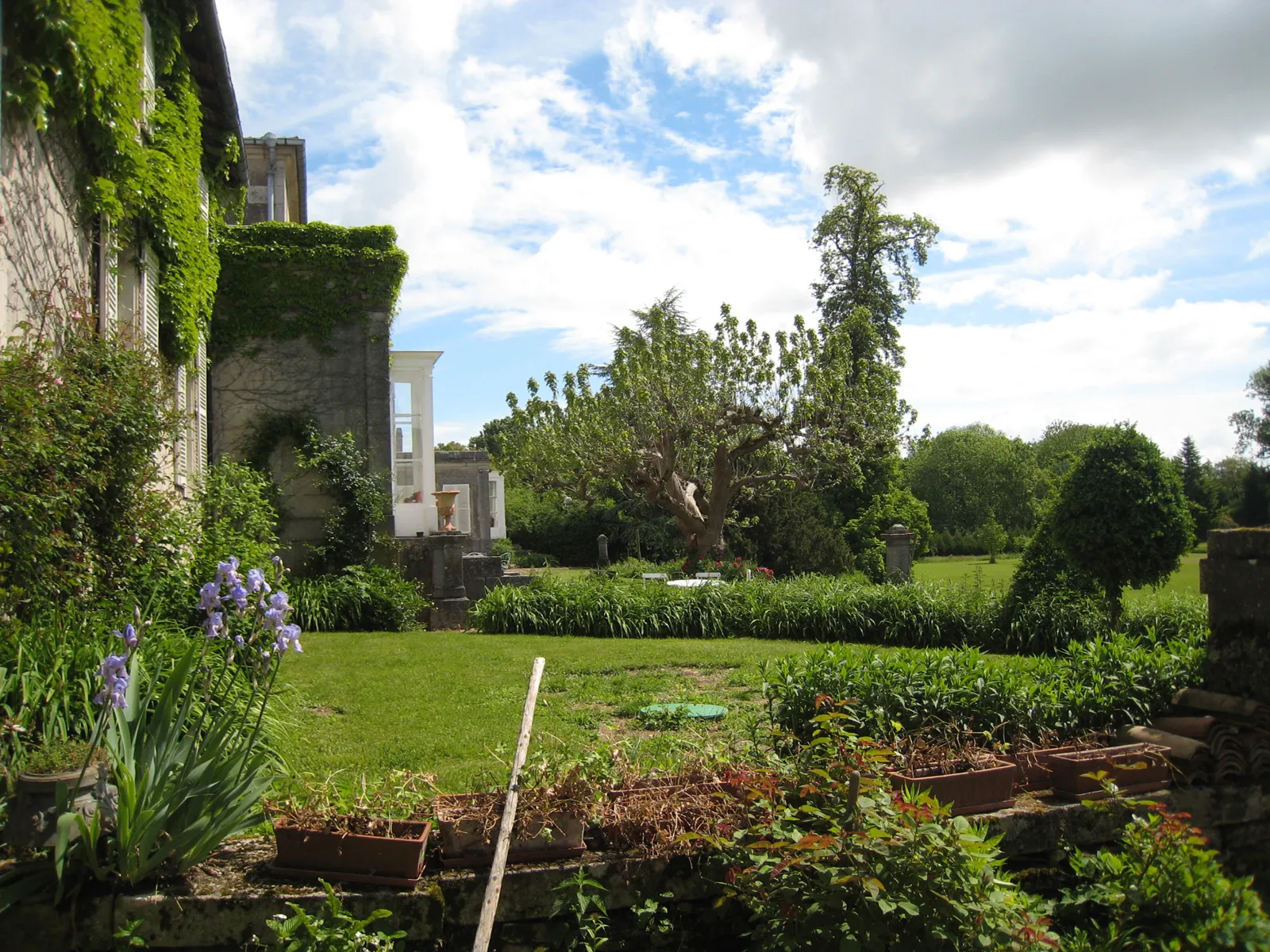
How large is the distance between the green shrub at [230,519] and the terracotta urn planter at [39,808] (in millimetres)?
5203

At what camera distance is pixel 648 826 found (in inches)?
130

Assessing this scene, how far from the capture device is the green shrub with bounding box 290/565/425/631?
11.6 m

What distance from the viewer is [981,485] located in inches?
1737

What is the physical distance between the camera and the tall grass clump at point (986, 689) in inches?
170

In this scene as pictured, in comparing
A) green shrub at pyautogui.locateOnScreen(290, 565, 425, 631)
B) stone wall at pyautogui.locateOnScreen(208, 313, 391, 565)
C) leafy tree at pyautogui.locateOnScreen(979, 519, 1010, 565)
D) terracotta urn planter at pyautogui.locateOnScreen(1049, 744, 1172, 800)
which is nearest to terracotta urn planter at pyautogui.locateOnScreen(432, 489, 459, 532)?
stone wall at pyautogui.locateOnScreen(208, 313, 391, 565)

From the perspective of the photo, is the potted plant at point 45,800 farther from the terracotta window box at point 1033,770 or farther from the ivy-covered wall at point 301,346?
the ivy-covered wall at point 301,346

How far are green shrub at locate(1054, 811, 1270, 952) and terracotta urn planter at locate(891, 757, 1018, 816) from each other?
522 millimetres

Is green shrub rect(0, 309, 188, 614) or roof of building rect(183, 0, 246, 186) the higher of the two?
roof of building rect(183, 0, 246, 186)

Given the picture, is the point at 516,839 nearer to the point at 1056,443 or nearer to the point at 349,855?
the point at 349,855

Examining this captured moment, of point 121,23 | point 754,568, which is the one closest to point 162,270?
point 121,23

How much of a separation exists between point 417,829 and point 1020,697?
2.85m

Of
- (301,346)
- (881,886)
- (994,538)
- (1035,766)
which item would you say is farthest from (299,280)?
(994,538)

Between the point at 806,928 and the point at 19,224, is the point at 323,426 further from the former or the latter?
the point at 806,928

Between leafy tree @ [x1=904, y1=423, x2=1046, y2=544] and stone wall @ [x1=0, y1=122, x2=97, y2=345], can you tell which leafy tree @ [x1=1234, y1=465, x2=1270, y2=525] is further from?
stone wall @ [x1=0, y1=122, x2=97, y2=345]
